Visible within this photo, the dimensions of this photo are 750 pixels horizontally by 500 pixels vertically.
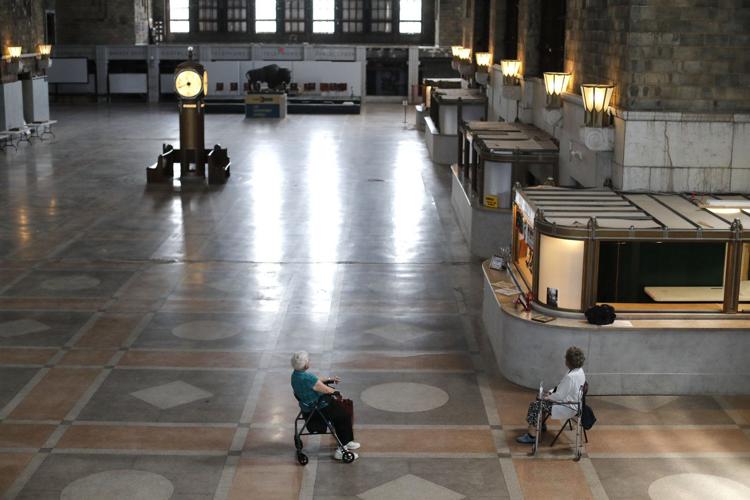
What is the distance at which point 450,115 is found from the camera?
3206cm

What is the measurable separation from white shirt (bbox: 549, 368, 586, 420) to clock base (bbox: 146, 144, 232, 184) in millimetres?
18234

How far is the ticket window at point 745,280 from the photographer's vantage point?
1284cm

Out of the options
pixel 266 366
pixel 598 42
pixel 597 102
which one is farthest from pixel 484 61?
pixel 266 366

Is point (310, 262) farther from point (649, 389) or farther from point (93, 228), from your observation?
point (649, 389)

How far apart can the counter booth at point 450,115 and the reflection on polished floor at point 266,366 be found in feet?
18.9

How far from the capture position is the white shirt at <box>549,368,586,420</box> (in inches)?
431

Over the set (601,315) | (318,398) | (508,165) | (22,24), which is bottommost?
(318,398)

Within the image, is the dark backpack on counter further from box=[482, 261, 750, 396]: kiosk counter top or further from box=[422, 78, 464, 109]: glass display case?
box=[422, 78, 464, 109]: glass display case

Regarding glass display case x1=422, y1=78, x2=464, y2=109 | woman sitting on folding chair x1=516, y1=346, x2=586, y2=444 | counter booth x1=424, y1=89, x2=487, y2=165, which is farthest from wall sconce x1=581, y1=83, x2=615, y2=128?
glass display case x1=422, y1=78, x2=464, y2=109

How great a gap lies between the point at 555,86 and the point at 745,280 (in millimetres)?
6855

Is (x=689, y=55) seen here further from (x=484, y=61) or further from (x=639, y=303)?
(x=484, y=61)

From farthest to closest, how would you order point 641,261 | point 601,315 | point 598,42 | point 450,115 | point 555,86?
point 450,115 < point 555,86 < point 598,42 < point 641,261 < point 601,315

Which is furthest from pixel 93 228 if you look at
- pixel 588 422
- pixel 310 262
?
pixel 588 422

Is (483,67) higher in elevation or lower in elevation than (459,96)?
higher
